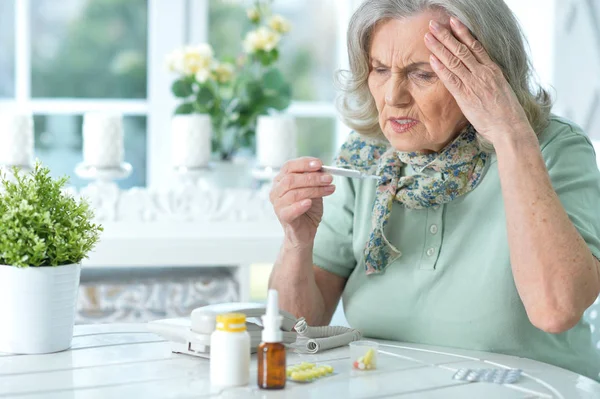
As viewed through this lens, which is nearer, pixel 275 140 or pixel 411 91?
pixel 411 91

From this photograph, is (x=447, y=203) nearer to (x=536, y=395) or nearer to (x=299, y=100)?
(x=536, y=395)

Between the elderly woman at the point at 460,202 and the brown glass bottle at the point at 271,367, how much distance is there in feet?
1.74

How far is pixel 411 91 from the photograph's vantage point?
1780 mm

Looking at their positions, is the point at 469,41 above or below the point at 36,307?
above

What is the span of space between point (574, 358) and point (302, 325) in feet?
1.91

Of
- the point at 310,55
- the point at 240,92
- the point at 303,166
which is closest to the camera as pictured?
the point at 303,166

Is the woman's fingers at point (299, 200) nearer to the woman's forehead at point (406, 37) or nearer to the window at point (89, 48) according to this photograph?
the woman's forehead at point (406, 37)

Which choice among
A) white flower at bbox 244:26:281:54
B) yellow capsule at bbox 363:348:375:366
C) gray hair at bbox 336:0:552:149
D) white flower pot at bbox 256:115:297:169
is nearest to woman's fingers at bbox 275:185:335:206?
gray hair at bbox 336:0:552:149

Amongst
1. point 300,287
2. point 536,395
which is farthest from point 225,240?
point 536,395

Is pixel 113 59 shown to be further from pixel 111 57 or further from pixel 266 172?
pixel 266 172

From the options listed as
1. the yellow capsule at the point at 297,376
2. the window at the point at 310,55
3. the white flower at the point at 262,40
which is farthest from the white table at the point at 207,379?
the window at the point at 310,55

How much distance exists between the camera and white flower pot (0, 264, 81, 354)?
147 centimetres

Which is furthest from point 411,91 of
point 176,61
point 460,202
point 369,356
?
point 176,61

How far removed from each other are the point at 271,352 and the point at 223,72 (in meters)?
1.83
